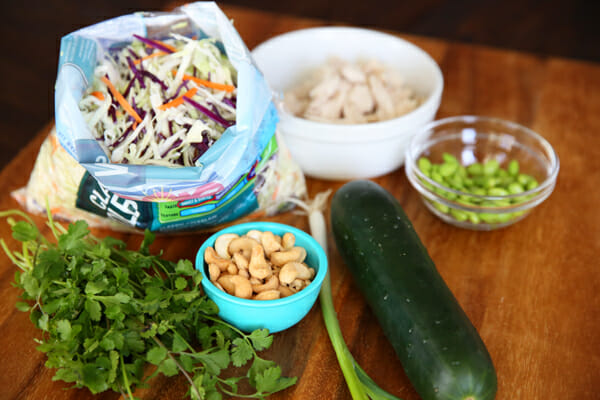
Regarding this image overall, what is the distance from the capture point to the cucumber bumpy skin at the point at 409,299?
2.80 feet

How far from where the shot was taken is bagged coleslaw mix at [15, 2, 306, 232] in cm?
101

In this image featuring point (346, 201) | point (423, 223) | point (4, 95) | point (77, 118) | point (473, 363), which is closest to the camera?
point (473, 363)

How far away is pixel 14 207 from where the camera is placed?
50.4 inches

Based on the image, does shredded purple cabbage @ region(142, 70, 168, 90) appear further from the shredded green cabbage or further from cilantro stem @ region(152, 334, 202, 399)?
cilantro stem @ region(152, 334, 202, 399)

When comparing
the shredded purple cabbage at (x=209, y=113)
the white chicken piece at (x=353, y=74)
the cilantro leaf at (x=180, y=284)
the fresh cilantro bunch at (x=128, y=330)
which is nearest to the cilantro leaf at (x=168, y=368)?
the fresh cilantro bunch at (x=128, y=330)

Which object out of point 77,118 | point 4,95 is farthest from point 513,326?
point 4,95

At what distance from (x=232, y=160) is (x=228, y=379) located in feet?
1.23

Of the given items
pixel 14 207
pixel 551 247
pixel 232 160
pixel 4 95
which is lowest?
pixel 4 95

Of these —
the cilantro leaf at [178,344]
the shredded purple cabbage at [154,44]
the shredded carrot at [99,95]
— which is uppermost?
the shredded purple cabbage at [154,44]

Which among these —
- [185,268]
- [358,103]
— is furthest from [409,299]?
[358,103]

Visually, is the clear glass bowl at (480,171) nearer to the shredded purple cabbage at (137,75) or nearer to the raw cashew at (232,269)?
the raw cashew at (232,269)

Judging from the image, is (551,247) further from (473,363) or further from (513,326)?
(473,363)

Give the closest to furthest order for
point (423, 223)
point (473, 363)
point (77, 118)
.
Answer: point (473, 363) → point (77, 118) → point (423, 223)

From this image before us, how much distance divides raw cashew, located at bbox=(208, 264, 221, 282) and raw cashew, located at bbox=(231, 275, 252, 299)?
33 mm
